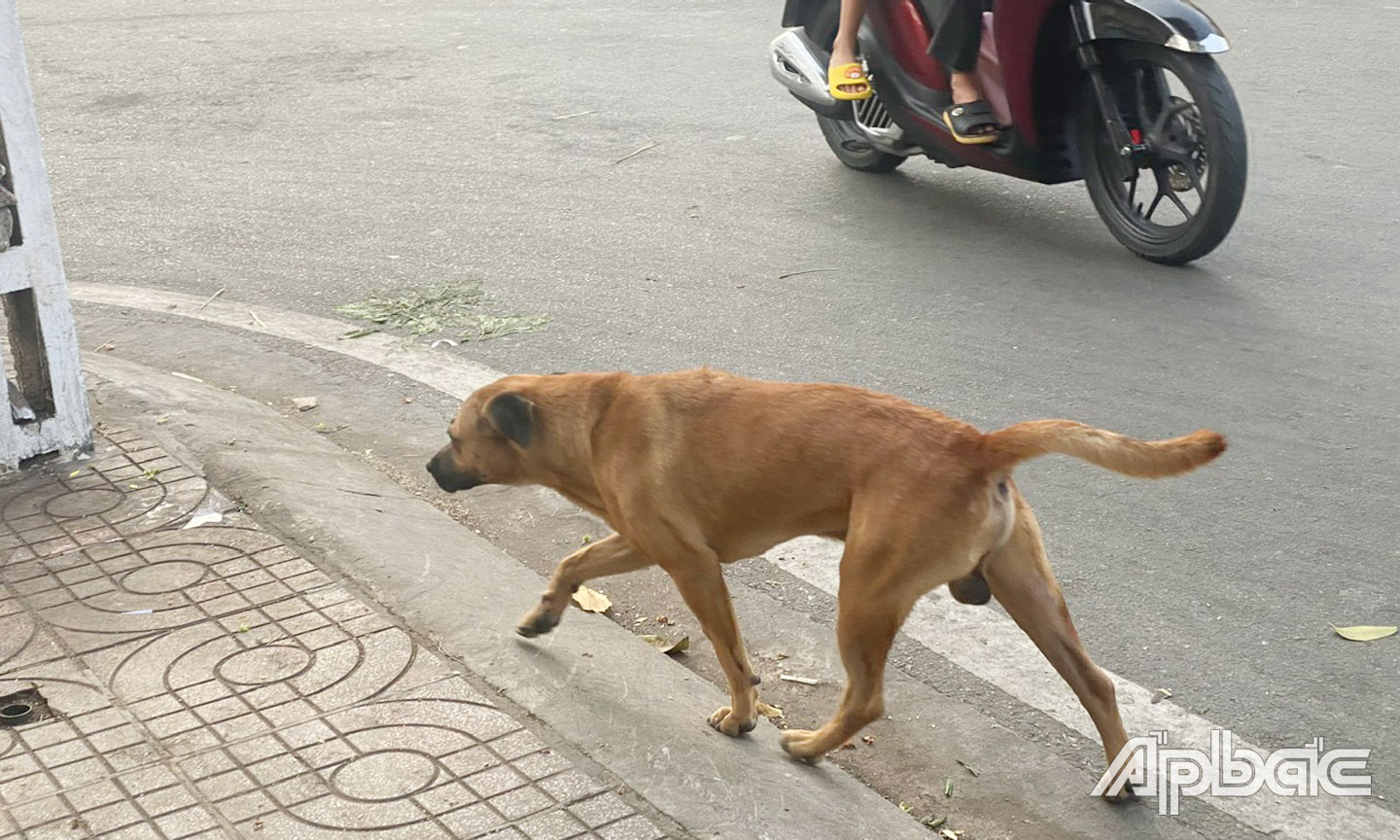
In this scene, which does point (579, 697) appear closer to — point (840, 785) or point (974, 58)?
point (840, 785)

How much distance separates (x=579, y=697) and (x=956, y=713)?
92 centimetres

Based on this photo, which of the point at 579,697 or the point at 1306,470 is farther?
the point at 1306,470

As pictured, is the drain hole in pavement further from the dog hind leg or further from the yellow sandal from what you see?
the yellow sandal

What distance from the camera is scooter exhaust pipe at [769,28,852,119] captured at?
25.7 feet

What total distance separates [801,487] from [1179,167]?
393cm

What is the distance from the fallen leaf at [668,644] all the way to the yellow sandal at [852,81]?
4.20 metres

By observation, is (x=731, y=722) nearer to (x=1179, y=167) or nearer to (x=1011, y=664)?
(x=1011, y=664)

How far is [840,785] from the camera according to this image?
131 inches

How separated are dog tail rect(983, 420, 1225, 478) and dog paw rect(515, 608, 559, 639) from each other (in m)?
1.29

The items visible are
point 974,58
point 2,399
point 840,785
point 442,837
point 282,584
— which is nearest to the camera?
point 442,837

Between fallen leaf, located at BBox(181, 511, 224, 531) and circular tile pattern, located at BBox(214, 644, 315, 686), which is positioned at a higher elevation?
circular tile pattern, located at BBox(214, 644, 315, 686)

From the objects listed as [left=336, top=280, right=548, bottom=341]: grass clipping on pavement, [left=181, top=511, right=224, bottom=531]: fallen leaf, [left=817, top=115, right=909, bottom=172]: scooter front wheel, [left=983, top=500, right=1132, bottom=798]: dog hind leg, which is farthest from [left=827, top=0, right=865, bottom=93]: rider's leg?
[left=983, top=500, right=1132, bottom=798]: dog hind leg

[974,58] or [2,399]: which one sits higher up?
[974,58]

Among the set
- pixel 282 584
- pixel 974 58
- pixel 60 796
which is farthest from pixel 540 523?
pixel 974 58
